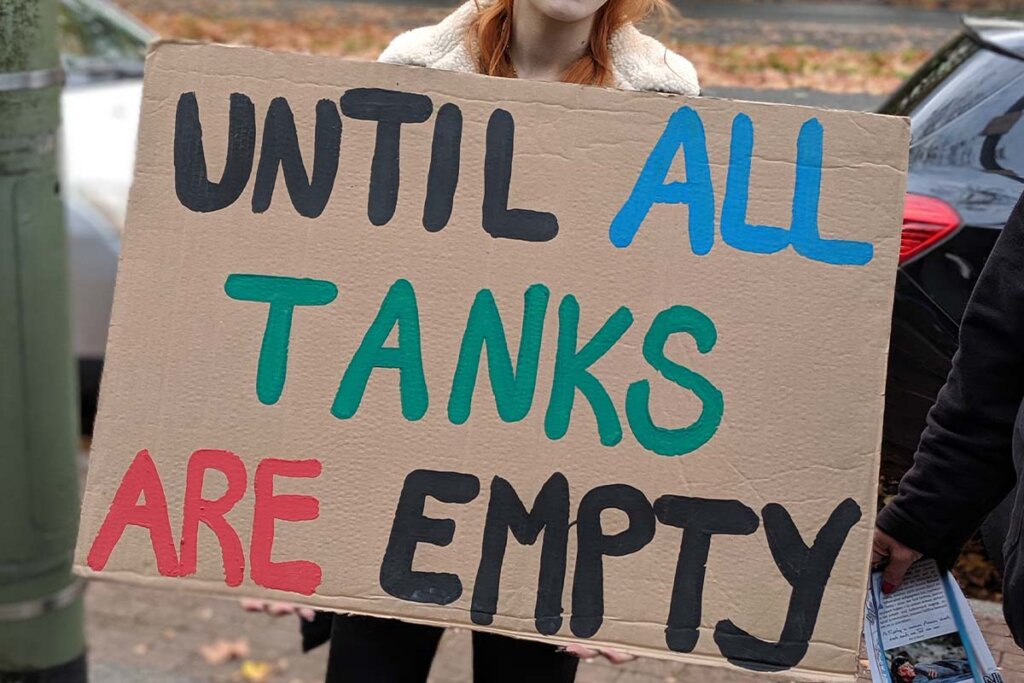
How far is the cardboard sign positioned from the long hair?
0.27 meters

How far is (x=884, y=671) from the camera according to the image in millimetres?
2018

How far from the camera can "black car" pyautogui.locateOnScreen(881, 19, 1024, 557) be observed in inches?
122

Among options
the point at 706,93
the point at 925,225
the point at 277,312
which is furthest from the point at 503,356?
the point at 706,93

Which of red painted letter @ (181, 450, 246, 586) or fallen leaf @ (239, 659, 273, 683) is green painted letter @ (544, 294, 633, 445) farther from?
fallen leaf @ (239, 659, 273, 683)

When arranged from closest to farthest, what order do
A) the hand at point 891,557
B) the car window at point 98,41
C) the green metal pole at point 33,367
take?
1. the hand at point 891,557
2. the green metal pole at point 33,367
3. the car window at point 98,41

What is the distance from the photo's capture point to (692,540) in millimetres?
1980

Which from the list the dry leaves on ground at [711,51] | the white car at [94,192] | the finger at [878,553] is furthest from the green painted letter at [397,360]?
the dry leaves on ground at [711,51]

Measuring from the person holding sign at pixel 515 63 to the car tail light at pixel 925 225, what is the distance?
3.76ft

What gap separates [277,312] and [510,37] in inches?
26.3

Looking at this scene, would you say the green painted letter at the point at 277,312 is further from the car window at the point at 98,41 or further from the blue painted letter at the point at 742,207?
the car window at the point at 98,41

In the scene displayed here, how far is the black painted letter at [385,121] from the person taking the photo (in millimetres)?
2039

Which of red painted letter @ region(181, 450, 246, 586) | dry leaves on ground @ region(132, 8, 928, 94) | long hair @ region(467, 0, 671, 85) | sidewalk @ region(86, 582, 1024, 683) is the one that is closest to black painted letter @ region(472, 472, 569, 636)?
red painted letter @ region(181, 450, 246, 586)

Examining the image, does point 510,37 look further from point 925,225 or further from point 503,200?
point 925,225

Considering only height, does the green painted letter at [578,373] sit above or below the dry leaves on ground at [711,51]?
below
